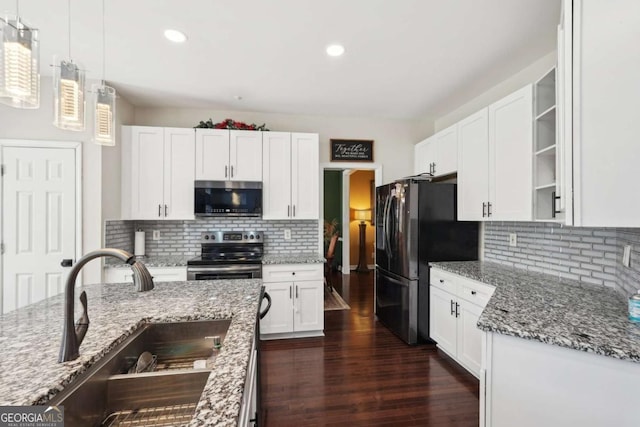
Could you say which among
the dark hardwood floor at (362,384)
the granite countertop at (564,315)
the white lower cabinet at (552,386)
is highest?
the granite countertop at (564,315)

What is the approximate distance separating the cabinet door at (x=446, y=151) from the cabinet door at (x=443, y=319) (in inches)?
49.9

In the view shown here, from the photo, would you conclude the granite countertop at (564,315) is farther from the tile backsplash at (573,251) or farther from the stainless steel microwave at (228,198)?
the stainless steel microwave at (228,198)

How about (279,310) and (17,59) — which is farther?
(279,310)

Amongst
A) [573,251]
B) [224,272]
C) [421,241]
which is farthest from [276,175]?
[573,251]

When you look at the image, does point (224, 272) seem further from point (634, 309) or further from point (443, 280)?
point (634, 309)

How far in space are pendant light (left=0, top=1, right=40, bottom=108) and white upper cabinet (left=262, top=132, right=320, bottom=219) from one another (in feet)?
7.47

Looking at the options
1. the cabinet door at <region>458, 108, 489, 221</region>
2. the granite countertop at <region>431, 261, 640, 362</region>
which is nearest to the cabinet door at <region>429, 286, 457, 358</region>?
the granite countertop at <region>431, 261, 640, 362</region>

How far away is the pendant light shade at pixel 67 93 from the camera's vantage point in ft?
4.60

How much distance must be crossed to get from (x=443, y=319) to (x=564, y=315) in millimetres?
1427

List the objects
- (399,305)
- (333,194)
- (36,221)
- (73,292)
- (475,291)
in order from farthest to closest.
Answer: (333,194) < (399,305) < (36,221) < (475,291) < (73,292)

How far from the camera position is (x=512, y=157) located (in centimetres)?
231

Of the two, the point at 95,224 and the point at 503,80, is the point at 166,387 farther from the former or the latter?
the point at 503,80

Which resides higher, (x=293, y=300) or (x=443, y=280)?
(x=443, y=280)

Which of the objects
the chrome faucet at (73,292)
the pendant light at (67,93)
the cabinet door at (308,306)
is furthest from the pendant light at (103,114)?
the cabinet door at (308,306)
